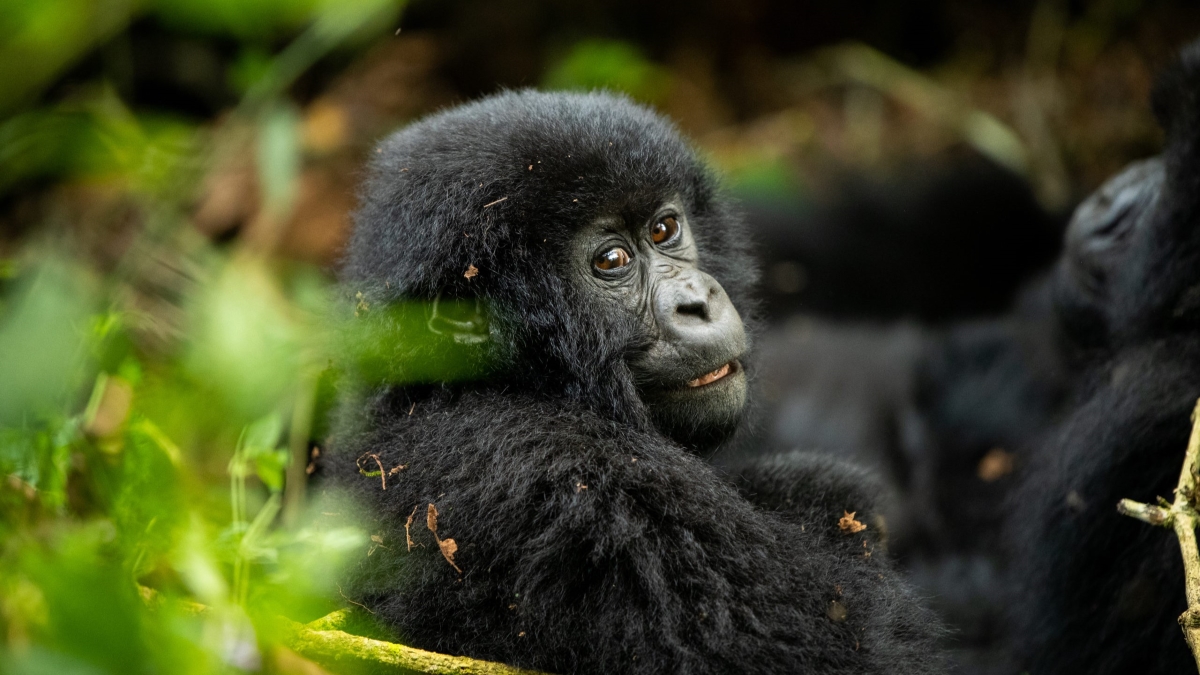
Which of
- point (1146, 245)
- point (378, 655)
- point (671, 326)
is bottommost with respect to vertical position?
point (378, 655)

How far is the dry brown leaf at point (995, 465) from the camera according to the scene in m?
3.63

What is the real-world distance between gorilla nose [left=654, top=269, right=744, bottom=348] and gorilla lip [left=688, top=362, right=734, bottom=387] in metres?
0.05

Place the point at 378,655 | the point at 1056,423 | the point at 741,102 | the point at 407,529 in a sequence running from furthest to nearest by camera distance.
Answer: the point at 741,102
the point at 1056,423
the point at 407,529
the point at 378,655

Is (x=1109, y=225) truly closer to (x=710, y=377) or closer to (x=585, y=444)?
(x=710, y=377)

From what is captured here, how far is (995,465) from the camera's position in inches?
145

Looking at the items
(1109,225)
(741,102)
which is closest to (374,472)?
(1109,225)

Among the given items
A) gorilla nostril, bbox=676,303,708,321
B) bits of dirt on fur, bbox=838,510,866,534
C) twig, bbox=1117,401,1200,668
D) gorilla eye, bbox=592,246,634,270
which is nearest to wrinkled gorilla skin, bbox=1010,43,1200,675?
twig, bbox=1117,401,1200,668

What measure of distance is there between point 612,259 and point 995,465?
6.83 feet

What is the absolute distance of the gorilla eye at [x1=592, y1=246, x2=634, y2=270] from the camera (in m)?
2.21

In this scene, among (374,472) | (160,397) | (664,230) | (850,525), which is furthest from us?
(160,397)

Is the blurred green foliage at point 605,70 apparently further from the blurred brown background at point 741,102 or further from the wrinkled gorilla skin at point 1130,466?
the wrinkled gorilla skin at point 1130,466

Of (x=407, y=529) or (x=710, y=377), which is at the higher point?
(x=710, y=377)

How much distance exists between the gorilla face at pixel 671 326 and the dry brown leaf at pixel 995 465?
69.9 inches

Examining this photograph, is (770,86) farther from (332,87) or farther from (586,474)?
(586,474)
